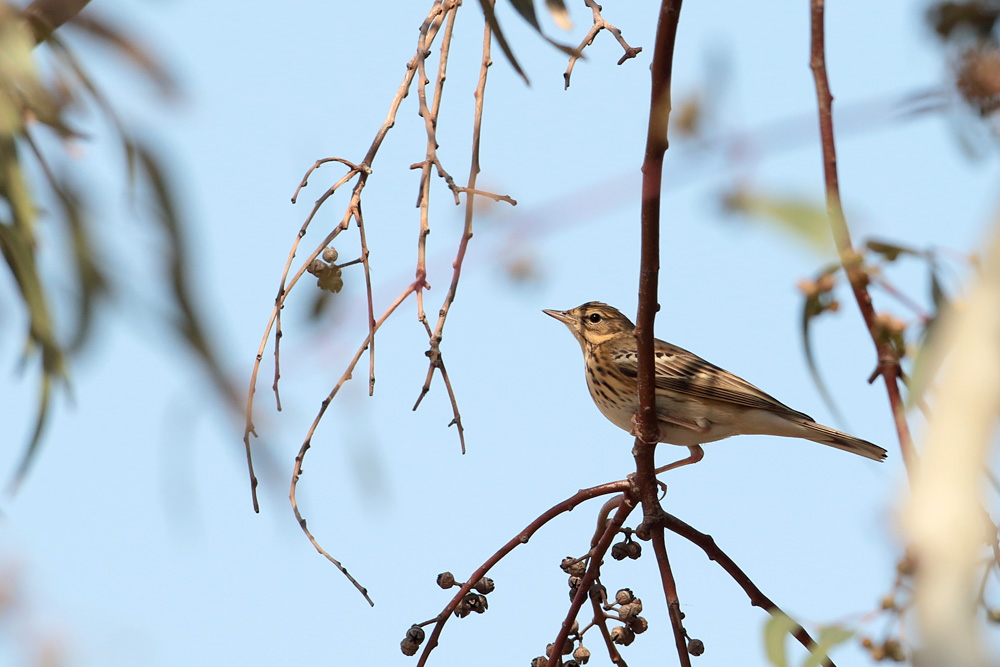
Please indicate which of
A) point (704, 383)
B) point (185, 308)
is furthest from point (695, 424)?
point (185, 308)

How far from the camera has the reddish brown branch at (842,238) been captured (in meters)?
1.75

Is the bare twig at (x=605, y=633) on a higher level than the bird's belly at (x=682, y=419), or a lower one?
lower

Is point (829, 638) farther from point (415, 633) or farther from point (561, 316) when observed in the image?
point (561, 316)

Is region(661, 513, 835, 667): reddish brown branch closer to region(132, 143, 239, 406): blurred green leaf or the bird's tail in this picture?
region(132, 143, 239, 406): blurred green leaf

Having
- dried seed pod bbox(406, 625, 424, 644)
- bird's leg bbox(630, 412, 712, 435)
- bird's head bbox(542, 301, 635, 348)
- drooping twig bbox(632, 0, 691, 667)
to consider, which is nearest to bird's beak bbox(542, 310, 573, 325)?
bird's head bbox(542, 301, 635, 348)

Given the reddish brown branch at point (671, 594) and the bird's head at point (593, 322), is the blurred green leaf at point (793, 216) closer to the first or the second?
the reddish brown branch at point (671, 594)

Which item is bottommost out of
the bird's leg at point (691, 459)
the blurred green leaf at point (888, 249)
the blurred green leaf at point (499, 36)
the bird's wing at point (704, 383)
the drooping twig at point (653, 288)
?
the blurred green leaf at point (888, 249)

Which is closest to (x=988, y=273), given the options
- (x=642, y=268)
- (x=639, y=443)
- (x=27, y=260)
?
(x=642, y=268)

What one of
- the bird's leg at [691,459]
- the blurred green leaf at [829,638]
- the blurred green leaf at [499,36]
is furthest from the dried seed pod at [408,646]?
the bird's leg at [691,459]

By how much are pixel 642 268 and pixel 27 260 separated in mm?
1389

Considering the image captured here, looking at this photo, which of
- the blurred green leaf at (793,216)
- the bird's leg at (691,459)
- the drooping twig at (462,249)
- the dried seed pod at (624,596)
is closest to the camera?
the blurred green leaf at (793,216)

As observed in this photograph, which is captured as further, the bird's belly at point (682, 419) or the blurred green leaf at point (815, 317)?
the bird's belly at point (682, 419)

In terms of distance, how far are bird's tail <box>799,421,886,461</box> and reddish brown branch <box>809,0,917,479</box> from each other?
398cm

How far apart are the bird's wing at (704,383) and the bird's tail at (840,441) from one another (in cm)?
10
